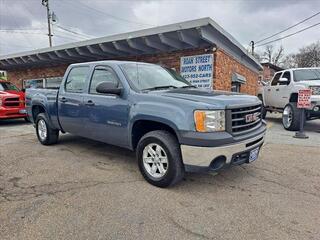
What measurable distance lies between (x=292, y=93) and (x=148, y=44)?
5.33 metres

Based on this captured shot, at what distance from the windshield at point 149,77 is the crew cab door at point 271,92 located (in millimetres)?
6809

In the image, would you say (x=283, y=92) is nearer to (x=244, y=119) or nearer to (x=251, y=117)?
(x=251, y=117)

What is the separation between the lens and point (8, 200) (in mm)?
3359

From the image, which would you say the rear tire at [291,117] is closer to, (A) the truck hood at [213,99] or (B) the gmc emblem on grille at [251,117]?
(B) the gmc emblem on grille at [251,117]

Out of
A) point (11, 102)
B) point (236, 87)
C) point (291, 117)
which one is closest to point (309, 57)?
point (236, 87)

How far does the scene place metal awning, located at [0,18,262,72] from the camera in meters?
8.20

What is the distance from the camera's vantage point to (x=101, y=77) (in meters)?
4.75

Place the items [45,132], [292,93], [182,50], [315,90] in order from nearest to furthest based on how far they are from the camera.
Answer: [45,132], [315,90], [292,93], [182,50]

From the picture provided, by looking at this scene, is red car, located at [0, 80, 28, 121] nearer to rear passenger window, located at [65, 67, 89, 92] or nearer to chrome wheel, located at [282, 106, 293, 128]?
rear passenger window, located at [65, 67, 89, 92]

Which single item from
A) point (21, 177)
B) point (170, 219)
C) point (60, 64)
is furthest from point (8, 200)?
point (60, 64)

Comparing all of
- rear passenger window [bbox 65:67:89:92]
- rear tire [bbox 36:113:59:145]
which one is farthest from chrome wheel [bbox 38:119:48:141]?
rear passenger window [bbox 65:67:89:92]

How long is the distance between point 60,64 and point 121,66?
11.4m

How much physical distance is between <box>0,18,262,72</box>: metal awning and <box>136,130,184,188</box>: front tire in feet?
16.8

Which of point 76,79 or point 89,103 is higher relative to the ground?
point 76,79
